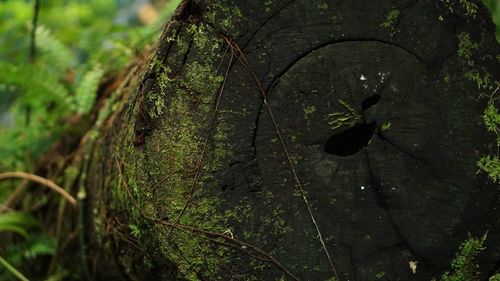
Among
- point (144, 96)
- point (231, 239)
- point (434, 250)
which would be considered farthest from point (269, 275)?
point (144, 96)

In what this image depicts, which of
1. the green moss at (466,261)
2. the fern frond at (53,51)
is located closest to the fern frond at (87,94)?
the fern frond at (53,51)

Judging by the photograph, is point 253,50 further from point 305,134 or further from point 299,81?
point 305,134

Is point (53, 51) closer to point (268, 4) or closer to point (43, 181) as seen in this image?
point (43, 181)

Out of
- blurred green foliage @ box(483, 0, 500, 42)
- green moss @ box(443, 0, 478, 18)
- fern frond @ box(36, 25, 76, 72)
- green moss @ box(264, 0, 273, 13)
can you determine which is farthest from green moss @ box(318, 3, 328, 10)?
blurred green foliage @ box(483, 0, 500, 42)

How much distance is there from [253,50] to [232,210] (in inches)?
22.7

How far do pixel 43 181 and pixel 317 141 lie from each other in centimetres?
206

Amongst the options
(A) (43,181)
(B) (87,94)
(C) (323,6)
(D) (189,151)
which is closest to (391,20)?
(C) (323,6)

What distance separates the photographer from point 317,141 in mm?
1973

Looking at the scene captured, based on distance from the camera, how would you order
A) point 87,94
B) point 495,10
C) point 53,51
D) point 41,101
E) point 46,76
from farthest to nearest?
point 495,10 < point 53,51 < point 41,101 < point 46,76 < point 87,94

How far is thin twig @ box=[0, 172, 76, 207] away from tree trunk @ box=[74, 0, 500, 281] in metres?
1.33

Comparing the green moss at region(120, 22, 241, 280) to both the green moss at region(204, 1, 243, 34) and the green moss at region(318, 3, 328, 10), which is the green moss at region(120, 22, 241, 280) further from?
the green moss at region(318, 3, 328, 10)

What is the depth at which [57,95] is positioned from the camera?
3.58 meters

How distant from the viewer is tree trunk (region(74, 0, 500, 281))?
1.96 meters

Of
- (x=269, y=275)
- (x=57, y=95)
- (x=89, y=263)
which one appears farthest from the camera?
(x=57, y=95)
